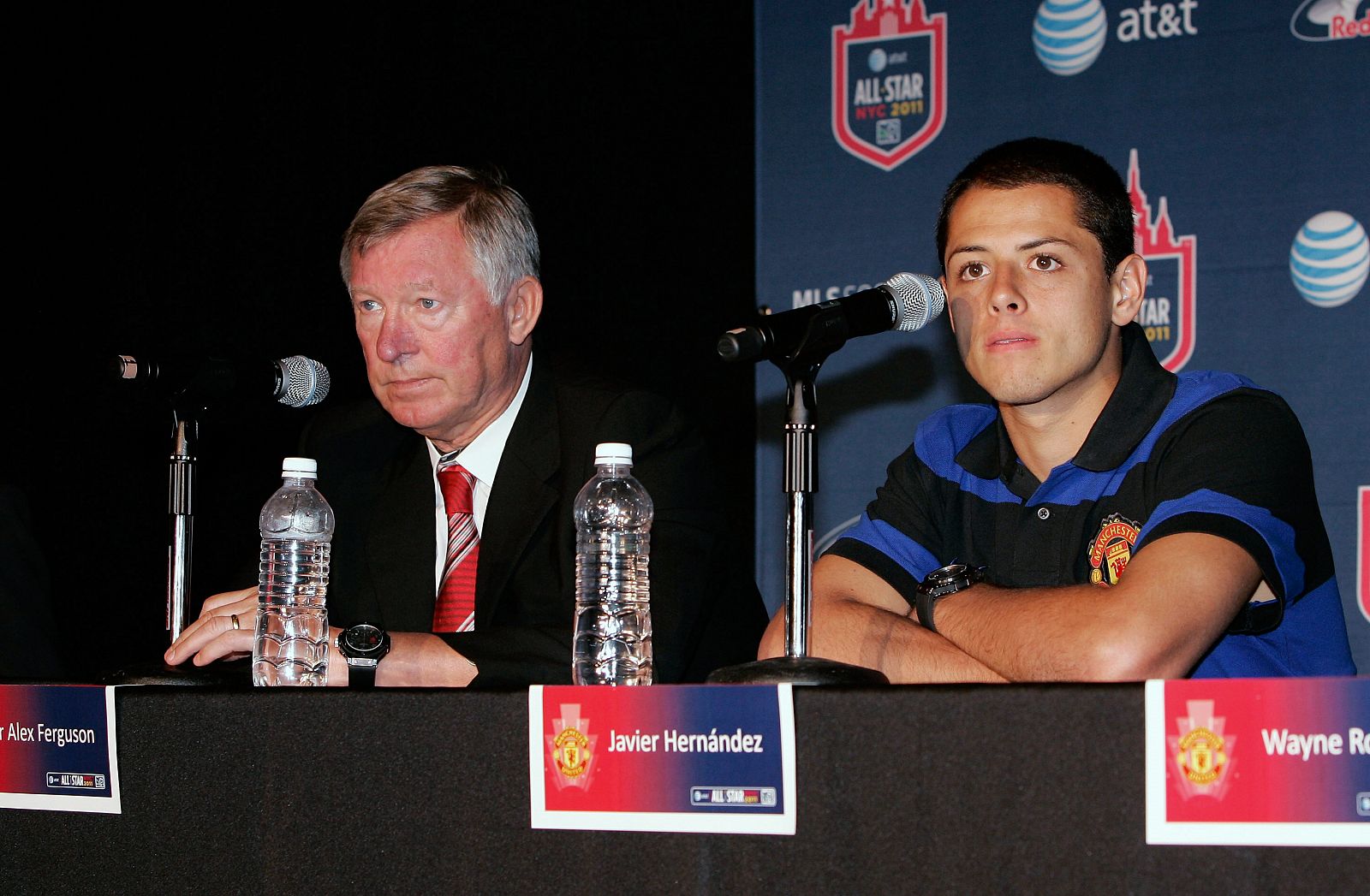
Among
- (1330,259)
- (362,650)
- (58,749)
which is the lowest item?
(58,749)

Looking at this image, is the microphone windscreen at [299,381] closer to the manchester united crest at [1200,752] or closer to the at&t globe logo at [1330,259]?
the manchester united crest at [1200,752]

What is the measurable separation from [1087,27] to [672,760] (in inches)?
104

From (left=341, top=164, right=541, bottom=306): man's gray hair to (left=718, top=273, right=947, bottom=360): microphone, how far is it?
0.99 metres

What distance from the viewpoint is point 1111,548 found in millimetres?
1920

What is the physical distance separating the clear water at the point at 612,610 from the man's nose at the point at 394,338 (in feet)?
1.60

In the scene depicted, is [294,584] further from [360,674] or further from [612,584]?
[612,584]

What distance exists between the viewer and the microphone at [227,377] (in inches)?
73.8

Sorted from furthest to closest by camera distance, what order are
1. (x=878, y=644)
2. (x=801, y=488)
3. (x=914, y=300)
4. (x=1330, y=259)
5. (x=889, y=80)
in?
(x=889, y=80) < (x=1330, y=259) < (x=878, y=644) < (x=914, y=300) < (x=801, y=488)

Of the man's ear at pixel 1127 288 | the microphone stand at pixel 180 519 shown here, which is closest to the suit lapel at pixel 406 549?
the microphone stand at pixel 180 519

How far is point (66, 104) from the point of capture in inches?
104

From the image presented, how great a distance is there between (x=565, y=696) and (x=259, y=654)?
2.58 feet

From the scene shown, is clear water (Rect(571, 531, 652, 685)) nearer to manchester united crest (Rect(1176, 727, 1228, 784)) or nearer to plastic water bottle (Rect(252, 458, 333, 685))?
plastic water bottle (Rect(252, 458, 333, 685))

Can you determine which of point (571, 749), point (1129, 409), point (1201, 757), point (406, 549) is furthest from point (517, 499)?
point (1201, 757)

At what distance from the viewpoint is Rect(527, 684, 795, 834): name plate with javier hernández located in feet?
3.81
